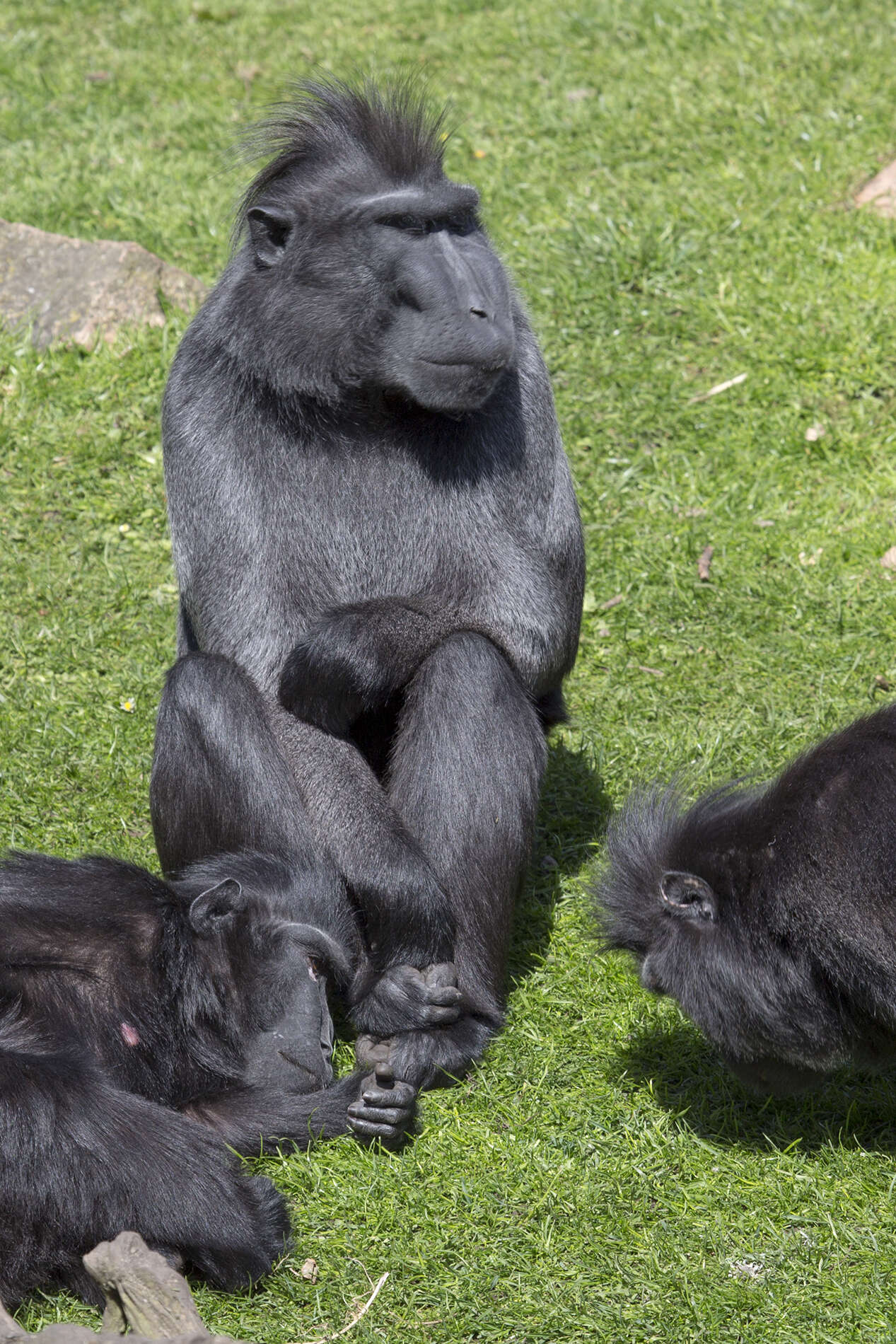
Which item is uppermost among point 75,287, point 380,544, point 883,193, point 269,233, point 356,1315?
point 883,193

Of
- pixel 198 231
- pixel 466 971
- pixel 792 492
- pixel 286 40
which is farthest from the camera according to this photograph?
pixel 286 40

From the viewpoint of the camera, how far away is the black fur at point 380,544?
162 inches

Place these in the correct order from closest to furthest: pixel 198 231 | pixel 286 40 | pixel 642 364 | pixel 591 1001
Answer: pixel 591 1001 < pixel 642 364 < pixel 198 231 < pixel 286 40

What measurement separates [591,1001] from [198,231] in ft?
16.9

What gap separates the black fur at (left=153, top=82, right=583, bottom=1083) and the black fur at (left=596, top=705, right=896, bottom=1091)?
54 centimetres

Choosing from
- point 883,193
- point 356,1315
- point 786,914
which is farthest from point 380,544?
point 883,193

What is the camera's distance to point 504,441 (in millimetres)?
4430

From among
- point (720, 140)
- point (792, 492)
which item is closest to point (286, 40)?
point (720, 140)

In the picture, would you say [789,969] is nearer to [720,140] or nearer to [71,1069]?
[71,1069]

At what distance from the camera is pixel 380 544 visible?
14.3ft

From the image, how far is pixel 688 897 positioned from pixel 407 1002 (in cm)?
82

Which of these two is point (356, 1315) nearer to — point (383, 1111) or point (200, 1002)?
point (383, 1111)

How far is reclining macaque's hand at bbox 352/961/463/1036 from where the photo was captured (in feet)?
13.3

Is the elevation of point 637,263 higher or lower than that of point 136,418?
higher
